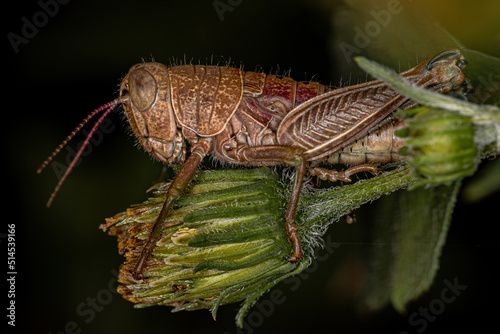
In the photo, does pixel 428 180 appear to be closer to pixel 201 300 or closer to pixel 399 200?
pixel 399 200

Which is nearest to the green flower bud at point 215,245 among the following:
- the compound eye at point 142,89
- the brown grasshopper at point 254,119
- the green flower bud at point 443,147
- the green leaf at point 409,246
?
the brown grasshopper at point 254,119

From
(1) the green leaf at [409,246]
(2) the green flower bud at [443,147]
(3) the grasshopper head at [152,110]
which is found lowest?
(1) the green leaf at [409,246]

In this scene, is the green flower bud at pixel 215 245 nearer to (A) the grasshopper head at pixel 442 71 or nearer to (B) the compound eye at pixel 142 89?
(B) the compound eye at pixel 142 89

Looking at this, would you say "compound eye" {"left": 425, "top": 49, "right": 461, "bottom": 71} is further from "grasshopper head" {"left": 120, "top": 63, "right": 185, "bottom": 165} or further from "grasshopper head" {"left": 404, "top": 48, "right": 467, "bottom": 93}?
"grasshopper head" {"left": 120, "top": 63, "right": 185, "bottom": 165}

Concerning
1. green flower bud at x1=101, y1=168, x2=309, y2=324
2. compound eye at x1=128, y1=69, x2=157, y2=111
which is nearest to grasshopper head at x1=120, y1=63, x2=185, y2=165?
compound eye at x1=128, y1=69, x2=157, y2=111

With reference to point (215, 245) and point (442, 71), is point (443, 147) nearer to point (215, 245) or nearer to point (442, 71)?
point (442, 71)

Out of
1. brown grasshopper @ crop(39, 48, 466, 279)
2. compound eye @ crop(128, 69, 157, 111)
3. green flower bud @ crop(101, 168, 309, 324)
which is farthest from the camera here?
compound eye @ crop(128, 69, 157, 111)

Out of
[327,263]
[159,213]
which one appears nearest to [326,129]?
[159,213]

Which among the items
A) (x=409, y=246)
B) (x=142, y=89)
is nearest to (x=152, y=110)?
(x=142, y=89)
